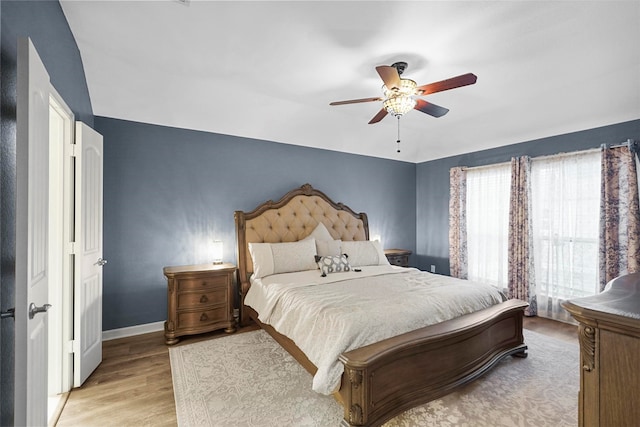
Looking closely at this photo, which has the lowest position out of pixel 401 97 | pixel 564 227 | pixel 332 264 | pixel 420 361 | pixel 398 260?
pixel 420 361

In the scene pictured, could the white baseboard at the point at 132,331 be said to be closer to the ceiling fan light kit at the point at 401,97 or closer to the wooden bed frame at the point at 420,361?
the wooden bed frame at the point at 420,361

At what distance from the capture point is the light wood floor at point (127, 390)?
1972 millimetres

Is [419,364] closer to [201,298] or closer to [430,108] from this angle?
[430,108]

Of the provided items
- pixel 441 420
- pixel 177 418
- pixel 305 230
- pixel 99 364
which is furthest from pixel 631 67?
pixel 99 364

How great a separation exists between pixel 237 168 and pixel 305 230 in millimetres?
1299

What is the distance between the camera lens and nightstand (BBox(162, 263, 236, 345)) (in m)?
3.14

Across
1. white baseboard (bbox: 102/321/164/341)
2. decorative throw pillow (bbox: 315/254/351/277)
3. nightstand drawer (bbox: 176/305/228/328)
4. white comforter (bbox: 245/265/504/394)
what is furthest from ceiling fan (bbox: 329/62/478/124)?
white baseboard (bbox: 102/321/164/341)

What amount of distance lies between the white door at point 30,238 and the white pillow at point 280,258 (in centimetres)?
219

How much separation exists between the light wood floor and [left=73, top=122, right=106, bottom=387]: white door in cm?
17

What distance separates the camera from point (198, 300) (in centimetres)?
326

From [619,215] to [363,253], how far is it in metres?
2.98

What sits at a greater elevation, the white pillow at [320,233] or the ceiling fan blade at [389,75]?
the ceiling fan blade at [389,75]

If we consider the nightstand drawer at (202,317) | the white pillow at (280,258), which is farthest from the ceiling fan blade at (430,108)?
the nightstand drawer at (202,317)

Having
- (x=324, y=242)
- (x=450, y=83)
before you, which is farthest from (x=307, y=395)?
(x=450, y=83)
